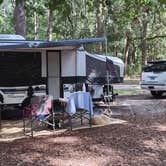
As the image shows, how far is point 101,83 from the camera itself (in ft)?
49.2

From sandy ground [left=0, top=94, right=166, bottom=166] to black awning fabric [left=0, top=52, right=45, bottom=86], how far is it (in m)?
1.52

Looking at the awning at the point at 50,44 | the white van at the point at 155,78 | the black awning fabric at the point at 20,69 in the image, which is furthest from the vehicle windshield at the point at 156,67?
the awning at the point at 50,44

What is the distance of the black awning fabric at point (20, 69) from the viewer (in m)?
12.5

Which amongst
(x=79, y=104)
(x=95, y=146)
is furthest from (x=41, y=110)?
(x=95, y=146)

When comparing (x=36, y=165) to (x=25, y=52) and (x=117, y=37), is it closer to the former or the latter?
(x=25, y=52)

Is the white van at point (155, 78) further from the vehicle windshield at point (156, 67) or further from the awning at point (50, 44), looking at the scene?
the awning at point (50, 44)

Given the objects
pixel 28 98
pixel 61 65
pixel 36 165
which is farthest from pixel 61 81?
pixel 36 165

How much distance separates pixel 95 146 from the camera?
815 cm

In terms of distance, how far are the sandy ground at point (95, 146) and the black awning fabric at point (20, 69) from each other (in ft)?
5.00

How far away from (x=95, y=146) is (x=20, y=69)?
5.27m

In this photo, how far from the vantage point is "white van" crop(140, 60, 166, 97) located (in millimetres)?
18375

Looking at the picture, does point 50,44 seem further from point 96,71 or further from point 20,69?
point 96,71

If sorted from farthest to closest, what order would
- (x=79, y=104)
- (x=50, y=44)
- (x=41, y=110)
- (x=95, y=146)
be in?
(x=50, y=44) < (x=79, y=104) < (x=41, y=110) < (x=95, y=146)

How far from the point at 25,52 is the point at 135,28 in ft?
89.4
